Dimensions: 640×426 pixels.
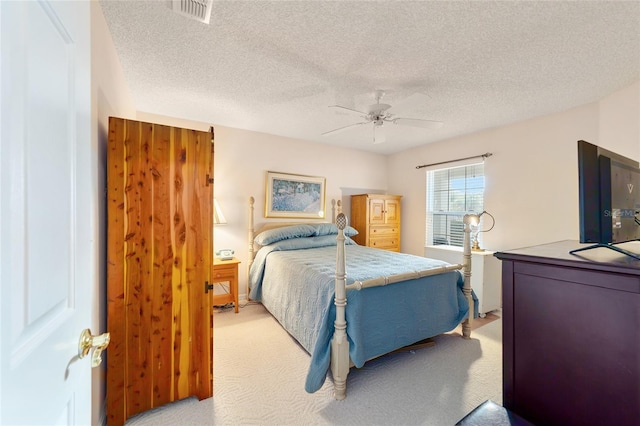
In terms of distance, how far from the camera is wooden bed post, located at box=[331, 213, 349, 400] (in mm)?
1821

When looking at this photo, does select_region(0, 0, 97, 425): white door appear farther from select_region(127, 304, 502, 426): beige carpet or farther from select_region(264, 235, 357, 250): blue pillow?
select_region(264, 235, 357, 250): blue pillow

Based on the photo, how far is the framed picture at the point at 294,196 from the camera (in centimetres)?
396

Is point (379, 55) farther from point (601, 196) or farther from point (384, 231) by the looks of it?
point (384, 231)

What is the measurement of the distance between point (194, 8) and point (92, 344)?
1.64m

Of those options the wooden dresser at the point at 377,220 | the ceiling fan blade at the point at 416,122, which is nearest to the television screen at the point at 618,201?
the ceiling fan blade at the point at 416,122

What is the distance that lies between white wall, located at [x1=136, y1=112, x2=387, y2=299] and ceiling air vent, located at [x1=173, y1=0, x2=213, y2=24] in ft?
7.14

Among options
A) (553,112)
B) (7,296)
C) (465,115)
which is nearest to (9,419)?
(7,296)

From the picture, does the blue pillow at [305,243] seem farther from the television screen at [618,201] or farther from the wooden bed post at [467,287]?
the television screen at [618,201]

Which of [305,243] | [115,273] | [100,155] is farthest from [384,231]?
[100,155]

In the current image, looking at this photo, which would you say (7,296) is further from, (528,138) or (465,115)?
(528,138)

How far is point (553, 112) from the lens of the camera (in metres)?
3.03

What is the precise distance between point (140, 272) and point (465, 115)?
3.56 m

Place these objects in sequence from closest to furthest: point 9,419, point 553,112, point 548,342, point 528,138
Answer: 1. point 9,419
2. point 548,342
3. point 553,112
4. point 528,138

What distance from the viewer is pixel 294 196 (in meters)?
4.17
